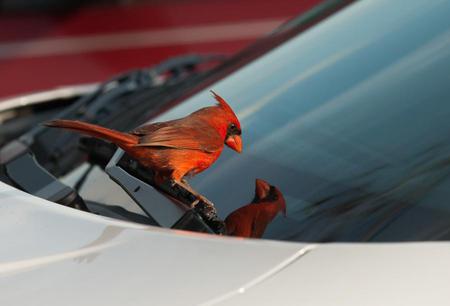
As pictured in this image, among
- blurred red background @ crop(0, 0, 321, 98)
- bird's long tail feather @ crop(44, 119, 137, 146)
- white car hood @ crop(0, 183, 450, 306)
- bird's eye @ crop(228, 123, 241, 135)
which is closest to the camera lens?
white car hood @ crop(0, 183, 450, 306)

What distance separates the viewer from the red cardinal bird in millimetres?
1323

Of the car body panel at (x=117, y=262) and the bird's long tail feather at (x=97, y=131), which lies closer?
the car body panel at (x=117, y=262)

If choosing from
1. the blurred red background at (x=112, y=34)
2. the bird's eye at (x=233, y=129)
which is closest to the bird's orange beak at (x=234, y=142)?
the bird's eye at (x=233, y=129)

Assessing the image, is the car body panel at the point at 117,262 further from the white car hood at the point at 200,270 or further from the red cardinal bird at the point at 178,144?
the red cardinal bird at the point at 178,144

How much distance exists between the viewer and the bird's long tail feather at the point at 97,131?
1.26 m

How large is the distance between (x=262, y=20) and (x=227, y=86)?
5.37 m

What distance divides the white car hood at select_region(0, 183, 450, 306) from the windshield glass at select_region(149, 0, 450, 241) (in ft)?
0.27

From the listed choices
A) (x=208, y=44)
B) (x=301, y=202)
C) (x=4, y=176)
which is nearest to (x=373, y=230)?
(x=301, y=202)

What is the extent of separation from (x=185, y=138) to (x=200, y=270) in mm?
260

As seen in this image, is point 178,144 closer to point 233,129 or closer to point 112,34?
point 233,129

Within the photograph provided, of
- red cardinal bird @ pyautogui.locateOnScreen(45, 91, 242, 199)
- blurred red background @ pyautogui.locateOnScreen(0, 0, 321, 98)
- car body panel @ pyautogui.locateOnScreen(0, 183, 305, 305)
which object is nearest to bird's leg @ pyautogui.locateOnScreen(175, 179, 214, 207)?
red cardinal bird @ pyautogui.locateOnScreen(45, 91, 242, 199)

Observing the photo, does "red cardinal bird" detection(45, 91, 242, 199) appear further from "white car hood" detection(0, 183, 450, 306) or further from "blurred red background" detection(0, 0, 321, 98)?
"blurred red background" detection(0, 0, 321, 98)

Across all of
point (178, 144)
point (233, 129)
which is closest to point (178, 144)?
point (178, 144)

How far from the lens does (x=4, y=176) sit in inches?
62.7
